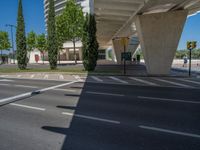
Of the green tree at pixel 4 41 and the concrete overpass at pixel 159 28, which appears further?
the green tree at pixel 4 41

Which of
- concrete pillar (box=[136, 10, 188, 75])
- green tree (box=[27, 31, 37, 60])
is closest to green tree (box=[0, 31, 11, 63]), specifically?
green tree (box=[27, 31, 37, 60])

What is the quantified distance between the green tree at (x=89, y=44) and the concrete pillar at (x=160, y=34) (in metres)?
6.71

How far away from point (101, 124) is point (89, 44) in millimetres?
18394

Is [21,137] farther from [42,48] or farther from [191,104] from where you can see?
[42,48]

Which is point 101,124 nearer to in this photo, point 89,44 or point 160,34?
point 160,34

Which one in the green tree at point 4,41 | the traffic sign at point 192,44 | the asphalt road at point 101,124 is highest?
the green tree at point 4,41

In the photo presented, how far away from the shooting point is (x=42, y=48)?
2329 inches

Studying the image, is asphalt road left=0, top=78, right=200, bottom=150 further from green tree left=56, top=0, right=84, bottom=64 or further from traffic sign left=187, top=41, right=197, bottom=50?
green tree left=56, top=0, right=84, bottom=64

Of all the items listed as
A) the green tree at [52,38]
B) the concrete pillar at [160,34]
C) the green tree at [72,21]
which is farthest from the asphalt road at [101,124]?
the green tree at [72,21]

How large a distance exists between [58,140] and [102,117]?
6.71 ft

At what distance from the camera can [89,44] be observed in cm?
2322

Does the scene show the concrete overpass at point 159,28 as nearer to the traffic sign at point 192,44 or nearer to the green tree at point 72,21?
the traffic sign at point 192,44

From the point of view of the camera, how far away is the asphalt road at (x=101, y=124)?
172 inches

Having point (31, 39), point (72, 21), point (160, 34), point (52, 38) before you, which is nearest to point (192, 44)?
point (160, 34)
